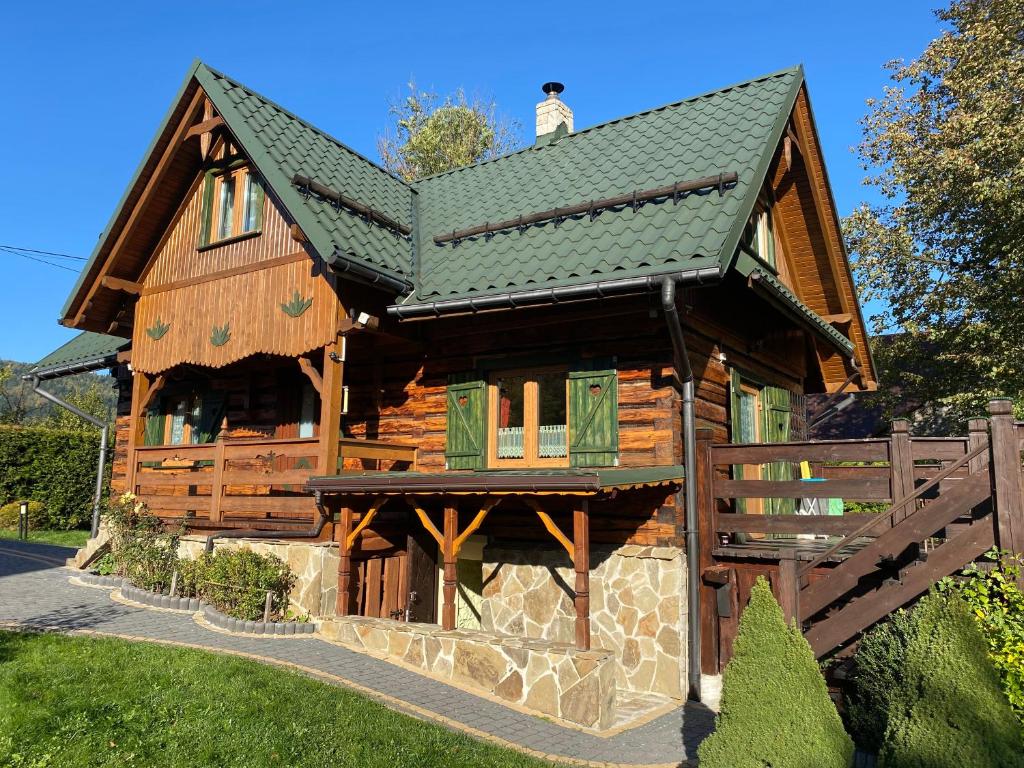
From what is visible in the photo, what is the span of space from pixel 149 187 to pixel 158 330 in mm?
2415

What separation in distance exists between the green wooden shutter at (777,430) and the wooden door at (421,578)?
5.65m

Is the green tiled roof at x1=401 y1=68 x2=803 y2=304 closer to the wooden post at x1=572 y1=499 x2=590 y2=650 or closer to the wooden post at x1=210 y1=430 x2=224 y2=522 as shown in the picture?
the wooden post at x1=572 y1=499 x2=590 y2=650

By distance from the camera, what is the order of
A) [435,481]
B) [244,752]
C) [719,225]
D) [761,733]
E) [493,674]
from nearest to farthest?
A: [761,733] → [244,752] → [493,674] → [435,481] → [719,225]

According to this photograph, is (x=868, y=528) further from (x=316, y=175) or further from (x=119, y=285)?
(x=119, y=285)

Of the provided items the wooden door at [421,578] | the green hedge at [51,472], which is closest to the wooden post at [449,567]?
the wooden door at [421,578]

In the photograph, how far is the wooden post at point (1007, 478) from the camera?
6.60m

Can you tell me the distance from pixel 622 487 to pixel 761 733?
10.9 feet

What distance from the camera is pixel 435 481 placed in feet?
26.6

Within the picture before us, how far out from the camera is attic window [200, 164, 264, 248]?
38.0 feet

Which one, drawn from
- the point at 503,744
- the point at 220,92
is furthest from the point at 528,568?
the point at 220,92

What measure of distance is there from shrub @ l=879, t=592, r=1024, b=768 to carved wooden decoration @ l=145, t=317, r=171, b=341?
37.7 feet

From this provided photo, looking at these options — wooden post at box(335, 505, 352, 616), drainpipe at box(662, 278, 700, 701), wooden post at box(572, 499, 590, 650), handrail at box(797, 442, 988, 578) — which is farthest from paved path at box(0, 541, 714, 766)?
handrail at box(797, 442, 988, 578)

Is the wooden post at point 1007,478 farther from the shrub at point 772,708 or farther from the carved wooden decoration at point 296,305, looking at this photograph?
the carved wooden decoration at point 296,305

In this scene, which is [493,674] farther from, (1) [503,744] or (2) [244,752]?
(2) [244,752]
